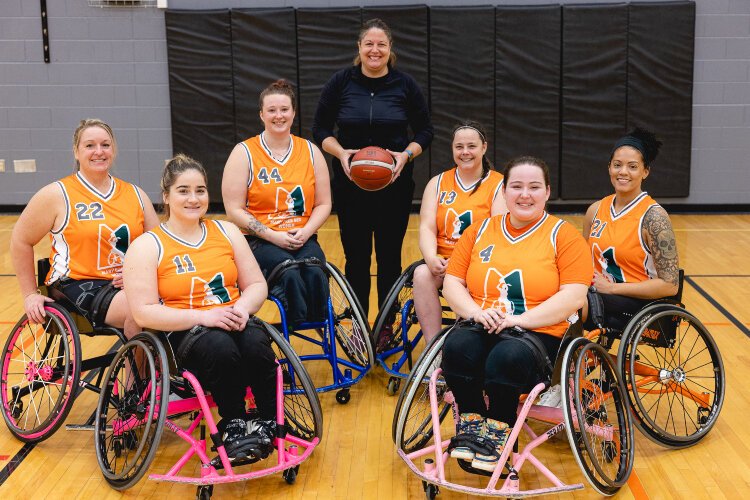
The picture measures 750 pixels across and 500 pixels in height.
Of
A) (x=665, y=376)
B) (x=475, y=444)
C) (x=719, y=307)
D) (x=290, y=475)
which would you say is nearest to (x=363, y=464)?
(x=290, y=475)

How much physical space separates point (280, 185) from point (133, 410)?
116 cm

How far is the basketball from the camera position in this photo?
3.76 m

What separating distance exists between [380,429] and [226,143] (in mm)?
4528

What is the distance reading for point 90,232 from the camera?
10.3 feet

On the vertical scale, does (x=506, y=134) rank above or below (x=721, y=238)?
above

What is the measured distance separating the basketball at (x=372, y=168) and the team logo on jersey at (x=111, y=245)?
105 cm

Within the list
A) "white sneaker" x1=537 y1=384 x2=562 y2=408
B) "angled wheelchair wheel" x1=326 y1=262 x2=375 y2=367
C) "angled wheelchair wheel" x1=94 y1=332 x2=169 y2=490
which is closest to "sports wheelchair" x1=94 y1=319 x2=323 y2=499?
"angled wheelchair wheel" x1=94 y1=332 x2=169 y2=490

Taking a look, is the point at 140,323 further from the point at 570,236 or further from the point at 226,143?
the point at 226,143

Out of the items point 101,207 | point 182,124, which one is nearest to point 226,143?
point 182,124

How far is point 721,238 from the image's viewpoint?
643cm

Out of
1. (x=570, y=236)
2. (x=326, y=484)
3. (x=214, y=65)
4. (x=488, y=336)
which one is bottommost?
(x=326, y=484)

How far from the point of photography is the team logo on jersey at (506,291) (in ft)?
9.05

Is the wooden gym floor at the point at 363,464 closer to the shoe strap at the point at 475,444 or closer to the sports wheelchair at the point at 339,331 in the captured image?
the sports wheelchair at the point at 339,331

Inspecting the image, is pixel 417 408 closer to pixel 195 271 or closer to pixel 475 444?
pixel 475 444
